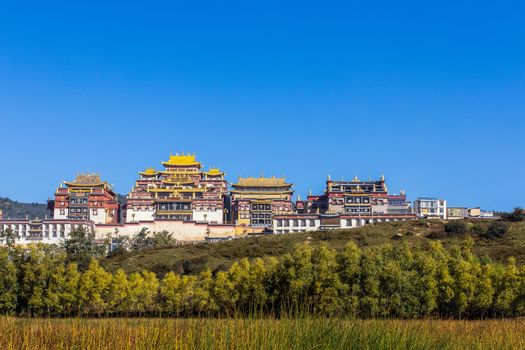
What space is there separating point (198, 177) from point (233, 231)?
68.0 ft

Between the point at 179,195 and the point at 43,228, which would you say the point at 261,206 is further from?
the point at 43,228

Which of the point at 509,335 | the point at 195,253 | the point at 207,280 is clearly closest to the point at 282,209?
the point at 195,253

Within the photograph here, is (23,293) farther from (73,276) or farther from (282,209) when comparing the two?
(282,209)

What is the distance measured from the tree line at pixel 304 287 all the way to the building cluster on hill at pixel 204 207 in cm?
5160

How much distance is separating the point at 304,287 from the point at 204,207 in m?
68.6

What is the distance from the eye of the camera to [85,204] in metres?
97.9

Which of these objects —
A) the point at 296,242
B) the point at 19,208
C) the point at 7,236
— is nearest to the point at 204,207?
the point at 7,236

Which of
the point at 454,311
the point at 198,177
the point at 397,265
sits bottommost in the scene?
the point at 454,311

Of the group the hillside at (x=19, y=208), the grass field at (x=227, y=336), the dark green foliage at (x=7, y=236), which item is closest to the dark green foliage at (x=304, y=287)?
the grass field at (x=227, y=336)

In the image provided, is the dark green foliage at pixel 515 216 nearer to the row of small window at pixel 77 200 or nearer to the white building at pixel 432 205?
the white building at pixel 432 205

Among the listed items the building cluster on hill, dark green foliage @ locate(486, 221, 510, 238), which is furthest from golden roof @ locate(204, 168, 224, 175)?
dark green foliage @ locate(486, 221, 510, 238)

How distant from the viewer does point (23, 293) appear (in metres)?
36.0

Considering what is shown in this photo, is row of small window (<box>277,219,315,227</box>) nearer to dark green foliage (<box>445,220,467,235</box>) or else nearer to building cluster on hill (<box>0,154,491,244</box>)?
building cluster on hill (<box>0,154,491,244</box>)

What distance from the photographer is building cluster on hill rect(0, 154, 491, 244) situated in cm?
9106
